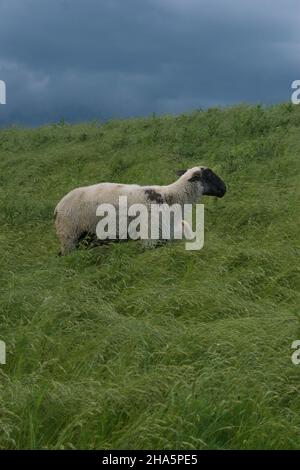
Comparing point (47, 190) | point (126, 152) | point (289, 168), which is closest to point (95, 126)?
point (126, 152)

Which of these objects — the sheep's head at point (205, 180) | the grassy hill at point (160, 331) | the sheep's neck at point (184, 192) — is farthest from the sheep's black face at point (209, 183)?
the grassy hill at point (160, 331)

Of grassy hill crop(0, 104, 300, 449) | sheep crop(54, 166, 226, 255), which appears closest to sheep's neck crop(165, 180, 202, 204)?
sheep crop(54, 166, 226, 255)

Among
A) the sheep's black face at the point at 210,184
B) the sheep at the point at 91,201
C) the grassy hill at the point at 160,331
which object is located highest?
the sheep's black face at the point at 210,184

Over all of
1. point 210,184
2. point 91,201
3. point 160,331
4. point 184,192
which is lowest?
point 160,331

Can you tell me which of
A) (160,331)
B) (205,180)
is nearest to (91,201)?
(205,180)

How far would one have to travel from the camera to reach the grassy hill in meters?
4.27

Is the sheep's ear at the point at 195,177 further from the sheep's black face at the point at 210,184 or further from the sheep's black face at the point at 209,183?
the sheep's black face at the point at 210,184

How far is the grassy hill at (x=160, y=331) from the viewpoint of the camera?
14.0 feet

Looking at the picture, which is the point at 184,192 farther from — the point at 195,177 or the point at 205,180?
the point at 205,180

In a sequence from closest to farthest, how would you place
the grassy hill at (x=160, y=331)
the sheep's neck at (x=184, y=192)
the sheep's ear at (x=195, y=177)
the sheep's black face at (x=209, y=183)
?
the grassy hill at (x=160, y=331) < the sheep's neck at (x=184, y=192) < the sheep's ear at (x=195, y=177) < the sheep's black face at (x=209, y=183)

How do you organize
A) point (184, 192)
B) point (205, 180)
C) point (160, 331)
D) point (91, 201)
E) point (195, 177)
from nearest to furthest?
point (160, 331), point (91, 201), point (184, 192), point (195, 177), point (205, 180)

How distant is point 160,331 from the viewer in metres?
6.20

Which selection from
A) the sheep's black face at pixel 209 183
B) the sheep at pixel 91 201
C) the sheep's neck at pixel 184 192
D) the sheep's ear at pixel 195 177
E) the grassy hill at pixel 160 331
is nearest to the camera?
the grassy hill at pixel 160 331

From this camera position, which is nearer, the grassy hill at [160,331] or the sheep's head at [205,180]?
the grassy hill at [160,331]
